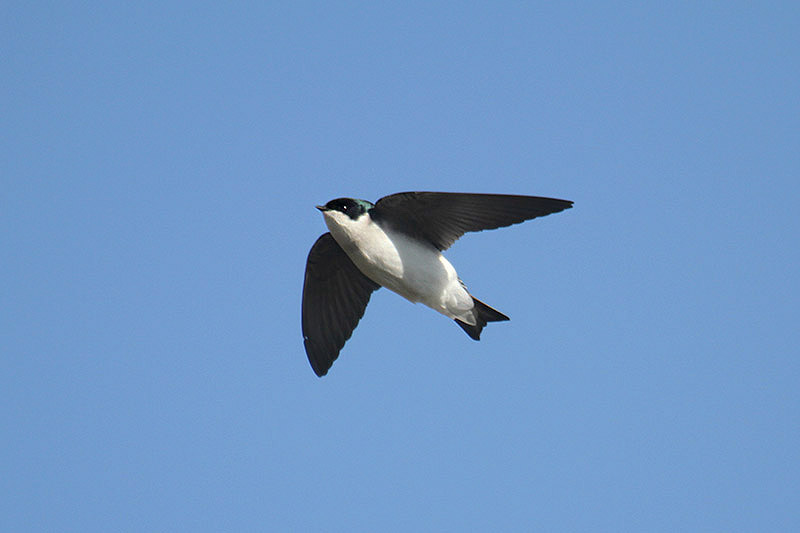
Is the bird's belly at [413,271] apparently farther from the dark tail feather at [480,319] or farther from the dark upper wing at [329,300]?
the dark upper wing at [329,300]

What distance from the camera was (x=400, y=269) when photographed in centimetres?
493

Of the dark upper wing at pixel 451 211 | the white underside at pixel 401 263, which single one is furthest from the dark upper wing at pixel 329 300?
the dark upper wing at pixel 451 211

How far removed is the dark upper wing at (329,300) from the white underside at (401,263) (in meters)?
0.60

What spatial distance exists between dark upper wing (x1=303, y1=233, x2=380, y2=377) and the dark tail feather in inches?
27.1

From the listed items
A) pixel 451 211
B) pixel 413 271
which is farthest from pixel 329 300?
pixel 451 211

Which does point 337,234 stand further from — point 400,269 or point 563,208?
point 563,208

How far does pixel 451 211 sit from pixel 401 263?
0.40m

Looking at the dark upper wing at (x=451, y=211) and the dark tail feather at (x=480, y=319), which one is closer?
the dark upper wing at (x=451, y=211)

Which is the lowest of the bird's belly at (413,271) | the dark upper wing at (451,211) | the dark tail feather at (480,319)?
the dark tail feather at (480,319)

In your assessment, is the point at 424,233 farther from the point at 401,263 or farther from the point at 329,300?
the point at 329,300

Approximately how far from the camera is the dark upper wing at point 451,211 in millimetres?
4652

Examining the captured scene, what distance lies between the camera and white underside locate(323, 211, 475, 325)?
4871 mm

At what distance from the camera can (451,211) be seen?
195 inches

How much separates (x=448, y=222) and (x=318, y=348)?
130 centimetres
